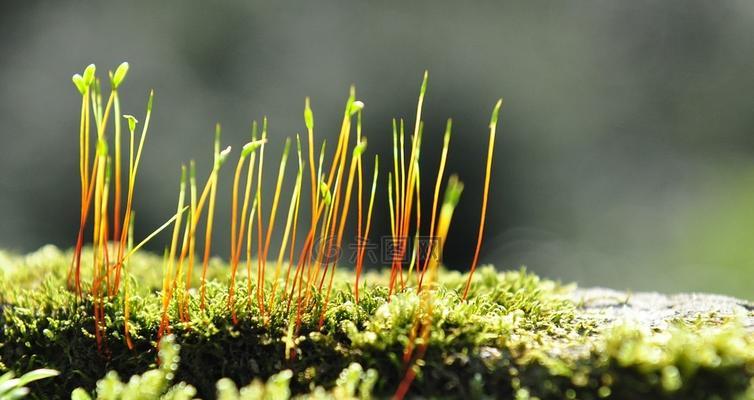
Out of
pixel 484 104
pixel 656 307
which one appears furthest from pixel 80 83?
pixel 484 104

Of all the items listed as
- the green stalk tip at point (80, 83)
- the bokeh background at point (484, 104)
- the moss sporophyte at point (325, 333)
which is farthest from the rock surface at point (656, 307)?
the bokeh background at point (484, 104)

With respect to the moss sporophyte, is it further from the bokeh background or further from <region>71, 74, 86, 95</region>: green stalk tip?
the bokeh background

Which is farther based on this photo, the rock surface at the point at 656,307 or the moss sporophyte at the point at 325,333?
the rock surface at the point at 656,307

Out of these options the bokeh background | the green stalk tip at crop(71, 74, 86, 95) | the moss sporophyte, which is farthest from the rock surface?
the bokeh background

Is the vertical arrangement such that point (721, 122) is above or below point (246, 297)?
above

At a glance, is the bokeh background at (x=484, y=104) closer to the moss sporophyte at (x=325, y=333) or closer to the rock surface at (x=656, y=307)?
the rock surface at (x=656, y=307)

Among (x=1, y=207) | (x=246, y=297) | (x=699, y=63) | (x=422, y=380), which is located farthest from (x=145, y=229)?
(x=699, y=63)

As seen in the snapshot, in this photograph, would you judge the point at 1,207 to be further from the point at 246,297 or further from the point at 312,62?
the point at 246,297
